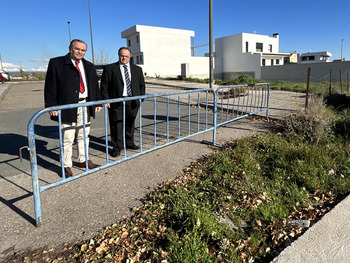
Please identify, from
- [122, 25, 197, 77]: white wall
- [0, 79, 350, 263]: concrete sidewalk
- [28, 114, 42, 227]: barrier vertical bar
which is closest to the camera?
[0, 79, 350, 263]: concrete sidewalk

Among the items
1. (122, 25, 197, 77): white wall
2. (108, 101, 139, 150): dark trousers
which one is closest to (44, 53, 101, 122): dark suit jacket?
(108, 101, 139, 150): dark trousers

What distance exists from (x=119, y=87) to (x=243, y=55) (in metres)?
44.1

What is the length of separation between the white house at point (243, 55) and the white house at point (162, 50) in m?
6.27

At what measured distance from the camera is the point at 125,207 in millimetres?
3117

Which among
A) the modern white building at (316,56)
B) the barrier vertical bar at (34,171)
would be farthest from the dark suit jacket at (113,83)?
the modern white building at (316,56)

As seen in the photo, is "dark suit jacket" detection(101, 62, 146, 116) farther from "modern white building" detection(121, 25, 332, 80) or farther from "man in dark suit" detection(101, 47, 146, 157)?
"modern white building" detection(121, 25, 332, 80)

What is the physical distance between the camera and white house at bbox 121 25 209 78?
4000 cm

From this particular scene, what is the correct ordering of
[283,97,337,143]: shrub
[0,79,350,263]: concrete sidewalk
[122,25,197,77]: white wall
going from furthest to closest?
[122,25,197,77]: white wall → [283,97,337,143]: shrub → [0,79,350,263]: concrete sidewalk

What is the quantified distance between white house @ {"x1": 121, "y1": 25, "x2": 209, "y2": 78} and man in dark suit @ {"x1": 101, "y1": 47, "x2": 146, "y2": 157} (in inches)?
1380

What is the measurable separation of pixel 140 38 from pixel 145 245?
40.3 metres

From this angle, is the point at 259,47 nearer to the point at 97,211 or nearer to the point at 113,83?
the point at 113,83

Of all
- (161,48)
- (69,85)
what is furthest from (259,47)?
(69,85)

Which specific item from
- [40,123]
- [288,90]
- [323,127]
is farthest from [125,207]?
[288,90]

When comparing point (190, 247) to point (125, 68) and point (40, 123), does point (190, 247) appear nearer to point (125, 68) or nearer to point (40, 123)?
point (125, 68)
